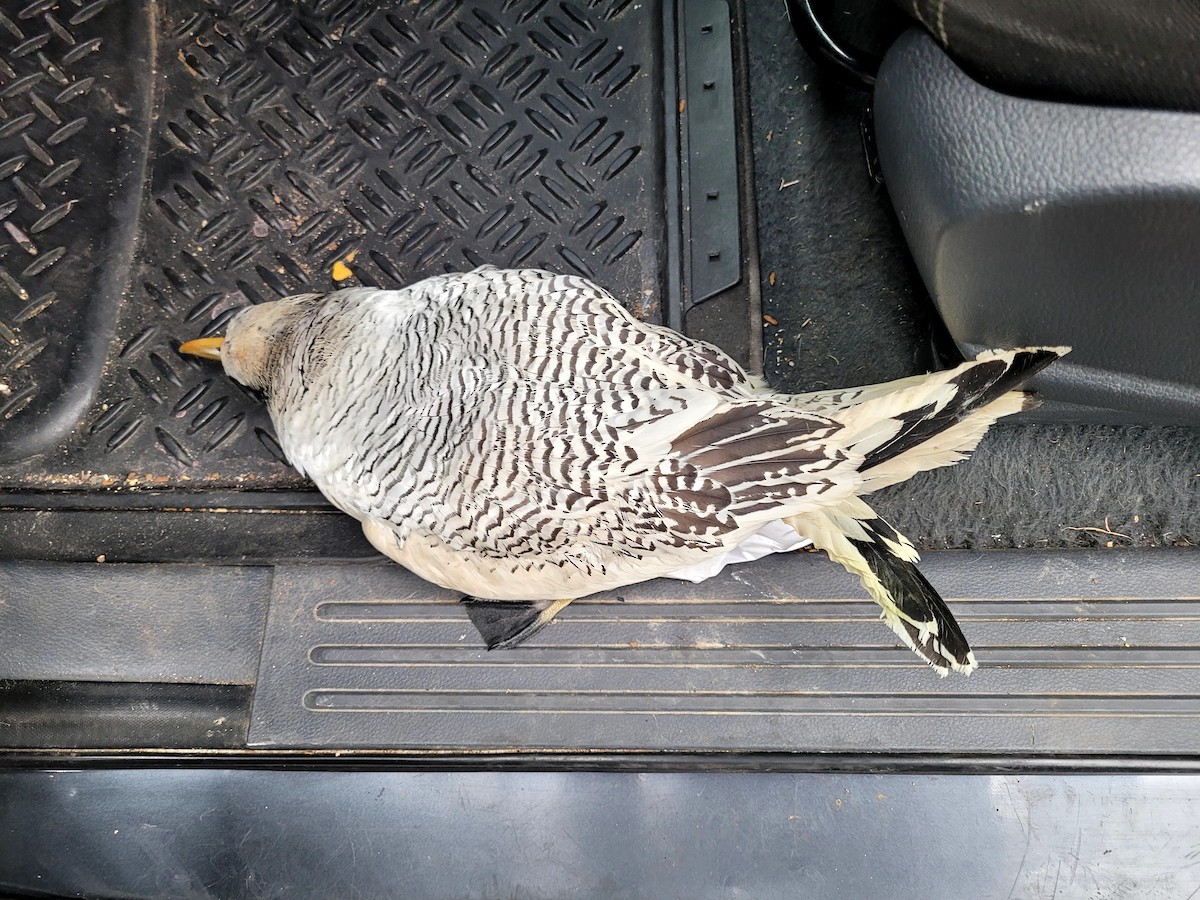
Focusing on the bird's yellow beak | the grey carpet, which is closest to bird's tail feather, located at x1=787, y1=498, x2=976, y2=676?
the grey carpet

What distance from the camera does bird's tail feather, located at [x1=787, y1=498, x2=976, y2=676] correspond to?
1077mm

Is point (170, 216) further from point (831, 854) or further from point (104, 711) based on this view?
point (831, 854)

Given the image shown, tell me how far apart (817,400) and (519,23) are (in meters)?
1.06

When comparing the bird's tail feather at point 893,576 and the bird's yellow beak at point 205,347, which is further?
the bird's yellow beak at point 205,347

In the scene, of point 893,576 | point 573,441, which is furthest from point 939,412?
point 573,441

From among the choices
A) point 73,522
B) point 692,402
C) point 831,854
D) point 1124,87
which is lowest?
point 831,854

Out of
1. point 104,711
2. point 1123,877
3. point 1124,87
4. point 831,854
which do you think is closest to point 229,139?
point 104,711

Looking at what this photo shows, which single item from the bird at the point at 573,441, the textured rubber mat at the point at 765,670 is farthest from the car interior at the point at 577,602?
the bird at the point at 573,441

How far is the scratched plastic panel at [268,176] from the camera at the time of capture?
1.51 meters

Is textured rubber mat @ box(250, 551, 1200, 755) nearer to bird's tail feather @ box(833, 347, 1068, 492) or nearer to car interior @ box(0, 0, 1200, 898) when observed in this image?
car interior @ box(0, 0, 1200, 898)

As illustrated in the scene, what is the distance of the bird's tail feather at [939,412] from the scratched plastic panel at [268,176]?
603 mm

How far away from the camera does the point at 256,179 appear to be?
5.26 feet

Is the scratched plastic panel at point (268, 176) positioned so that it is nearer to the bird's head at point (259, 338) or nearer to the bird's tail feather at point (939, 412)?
the bird's head at point (259, 338)

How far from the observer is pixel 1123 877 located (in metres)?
1.24
